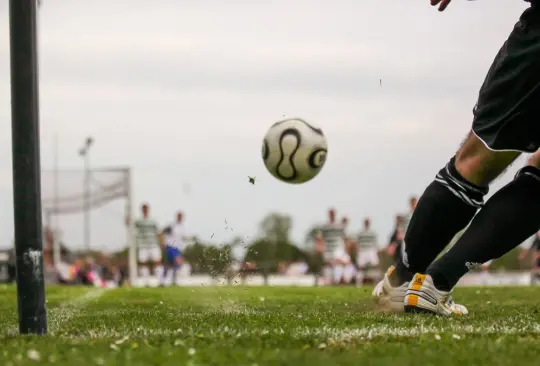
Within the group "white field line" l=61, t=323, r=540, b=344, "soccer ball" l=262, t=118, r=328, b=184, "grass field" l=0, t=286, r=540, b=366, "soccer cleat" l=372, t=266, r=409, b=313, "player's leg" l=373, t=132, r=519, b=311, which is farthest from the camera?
"soccer ball" l=262, t=118, r=328, b=184

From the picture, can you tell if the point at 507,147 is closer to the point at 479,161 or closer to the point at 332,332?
the point at 479,161

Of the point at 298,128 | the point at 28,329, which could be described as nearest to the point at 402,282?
the point at 298,128

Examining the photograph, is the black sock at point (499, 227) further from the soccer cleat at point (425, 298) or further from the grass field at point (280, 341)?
the grass field at point (280, 341)

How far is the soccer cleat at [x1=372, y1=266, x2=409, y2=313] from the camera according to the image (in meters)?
4.95

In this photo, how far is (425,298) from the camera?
4609mm

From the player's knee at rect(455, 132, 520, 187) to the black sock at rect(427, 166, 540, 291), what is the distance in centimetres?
17

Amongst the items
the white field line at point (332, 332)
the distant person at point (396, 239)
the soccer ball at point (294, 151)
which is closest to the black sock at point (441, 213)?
the white field line at point (332, 332)

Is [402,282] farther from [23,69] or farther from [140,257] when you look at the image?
[140,257]

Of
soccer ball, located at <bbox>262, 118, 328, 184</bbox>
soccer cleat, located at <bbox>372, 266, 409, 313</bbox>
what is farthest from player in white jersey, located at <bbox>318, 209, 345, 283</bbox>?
soccer cleat, located at <bbox>372, 266, 409, 313</bbox>

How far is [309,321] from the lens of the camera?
4.21 m

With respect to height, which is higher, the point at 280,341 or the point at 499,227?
the point at 499,227

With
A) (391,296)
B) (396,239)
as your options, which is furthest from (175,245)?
(391,296)

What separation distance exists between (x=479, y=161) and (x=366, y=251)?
67.3ft

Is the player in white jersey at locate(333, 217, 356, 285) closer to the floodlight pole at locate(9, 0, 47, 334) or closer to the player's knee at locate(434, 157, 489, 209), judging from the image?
the player's knee at locate(434, 157, 489, 209)
